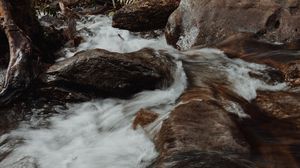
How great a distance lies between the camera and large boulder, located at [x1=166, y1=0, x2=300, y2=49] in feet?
25.7

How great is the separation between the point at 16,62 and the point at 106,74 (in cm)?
127

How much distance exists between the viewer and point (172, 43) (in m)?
8.51

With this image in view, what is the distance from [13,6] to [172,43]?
3049 mm

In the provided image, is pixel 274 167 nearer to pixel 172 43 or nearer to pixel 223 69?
pixel 223 69

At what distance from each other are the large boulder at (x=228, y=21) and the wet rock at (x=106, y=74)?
2431mm

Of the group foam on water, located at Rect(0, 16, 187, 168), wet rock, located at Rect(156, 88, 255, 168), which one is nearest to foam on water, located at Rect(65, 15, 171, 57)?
foam on water, located at Rect(0, 16, 187, 168)

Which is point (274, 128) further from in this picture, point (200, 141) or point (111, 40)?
point (111, 40)

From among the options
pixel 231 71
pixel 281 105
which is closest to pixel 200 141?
pixel 281 105

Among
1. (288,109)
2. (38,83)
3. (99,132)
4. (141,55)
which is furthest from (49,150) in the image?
(288,109)

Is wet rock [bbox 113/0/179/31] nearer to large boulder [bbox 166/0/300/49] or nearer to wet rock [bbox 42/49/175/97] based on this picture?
large boulder [bbox 166/0/300/49]

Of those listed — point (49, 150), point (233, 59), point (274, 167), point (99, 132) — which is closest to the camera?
point (274, 167)

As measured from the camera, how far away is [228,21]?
322 inches

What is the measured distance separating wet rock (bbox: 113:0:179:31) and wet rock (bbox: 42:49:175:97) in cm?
330

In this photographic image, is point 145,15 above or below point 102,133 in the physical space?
above
